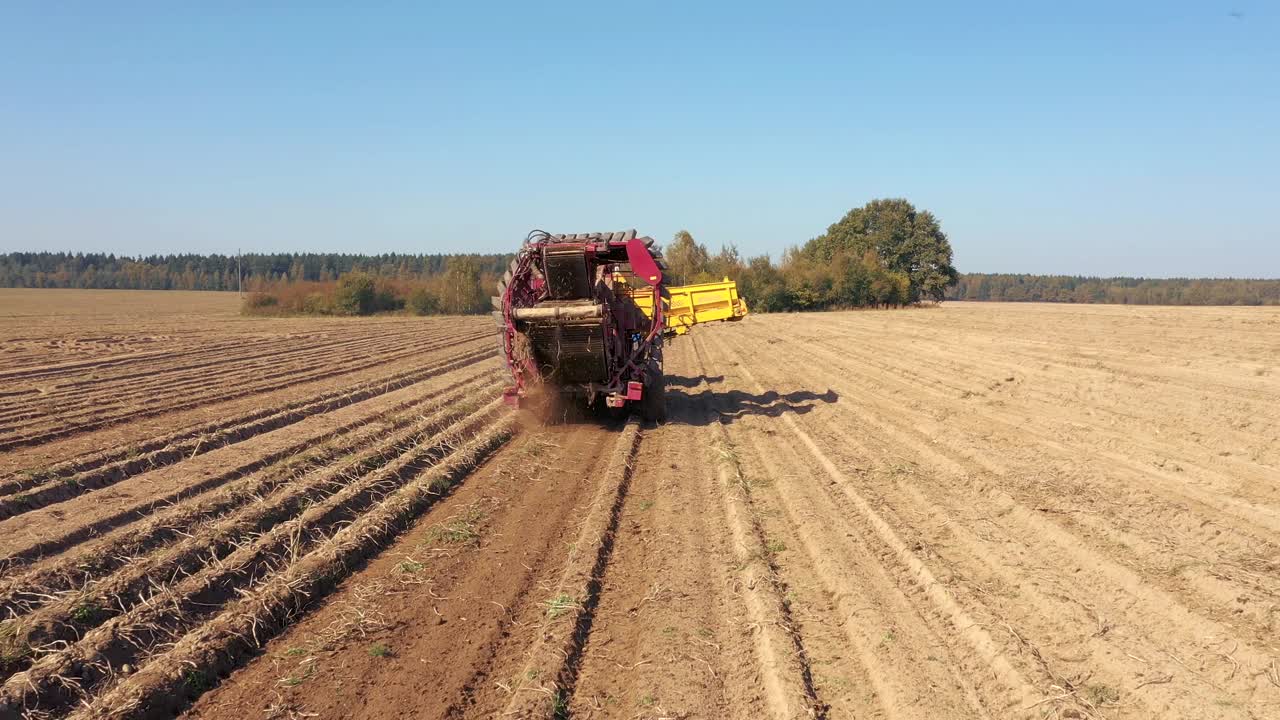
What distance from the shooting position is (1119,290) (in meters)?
84.1

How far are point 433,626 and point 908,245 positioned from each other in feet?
215

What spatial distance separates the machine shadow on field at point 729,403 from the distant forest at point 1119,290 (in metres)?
57.1

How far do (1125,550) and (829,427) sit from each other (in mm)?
6184

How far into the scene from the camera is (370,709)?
13.7 feet

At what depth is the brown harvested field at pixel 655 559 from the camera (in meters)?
4.30

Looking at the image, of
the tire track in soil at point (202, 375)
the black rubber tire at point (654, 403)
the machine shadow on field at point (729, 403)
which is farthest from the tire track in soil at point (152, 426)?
the machine shadow on field at point (729, 403)

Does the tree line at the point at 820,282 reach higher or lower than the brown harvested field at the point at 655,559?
higher

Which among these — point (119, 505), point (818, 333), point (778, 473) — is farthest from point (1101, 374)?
point (818, 333)

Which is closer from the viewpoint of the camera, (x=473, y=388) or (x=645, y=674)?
(x=645, y=674)

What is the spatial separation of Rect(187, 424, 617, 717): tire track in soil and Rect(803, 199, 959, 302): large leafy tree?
59.1 metres

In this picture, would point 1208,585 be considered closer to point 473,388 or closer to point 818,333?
point 473,388

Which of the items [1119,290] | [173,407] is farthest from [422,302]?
[1119,290]

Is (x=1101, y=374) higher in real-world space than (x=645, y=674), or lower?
higher

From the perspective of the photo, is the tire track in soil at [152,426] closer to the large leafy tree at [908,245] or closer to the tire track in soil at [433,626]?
the tire track in soil at [433,626]
